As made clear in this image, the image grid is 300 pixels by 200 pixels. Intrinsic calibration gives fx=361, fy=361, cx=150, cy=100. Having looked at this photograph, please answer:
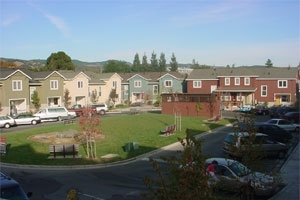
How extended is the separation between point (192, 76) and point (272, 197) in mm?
54451

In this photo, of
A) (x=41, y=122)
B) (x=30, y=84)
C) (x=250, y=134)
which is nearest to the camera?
(x=250, y=134)

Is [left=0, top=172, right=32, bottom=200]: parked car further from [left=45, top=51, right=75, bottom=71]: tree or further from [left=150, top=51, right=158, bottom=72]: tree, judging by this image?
[left=150, top=51, right=158, bottom=72]: tree

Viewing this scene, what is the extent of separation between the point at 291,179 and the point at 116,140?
46.1 ft

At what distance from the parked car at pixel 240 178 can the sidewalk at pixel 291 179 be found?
0.53 metres

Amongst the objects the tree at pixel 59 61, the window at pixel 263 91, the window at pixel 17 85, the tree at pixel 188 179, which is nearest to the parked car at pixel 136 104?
the window at pixel 263 91

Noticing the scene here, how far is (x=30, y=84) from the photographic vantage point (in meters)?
53.3

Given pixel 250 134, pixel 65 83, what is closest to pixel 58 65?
pixel 65 83

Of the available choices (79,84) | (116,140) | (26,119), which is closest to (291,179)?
(116,140)

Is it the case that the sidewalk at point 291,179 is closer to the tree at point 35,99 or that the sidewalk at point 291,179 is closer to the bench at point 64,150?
the bench at point 64,150

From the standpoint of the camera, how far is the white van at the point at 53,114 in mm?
43344

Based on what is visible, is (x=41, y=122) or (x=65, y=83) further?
(x=65, y=83)

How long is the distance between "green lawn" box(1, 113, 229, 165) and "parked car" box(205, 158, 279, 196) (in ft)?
29.5

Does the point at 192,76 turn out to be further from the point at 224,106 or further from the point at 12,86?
the point at 12,86

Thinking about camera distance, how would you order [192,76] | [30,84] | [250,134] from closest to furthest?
[250,134] < [30,84] < [192,76]
